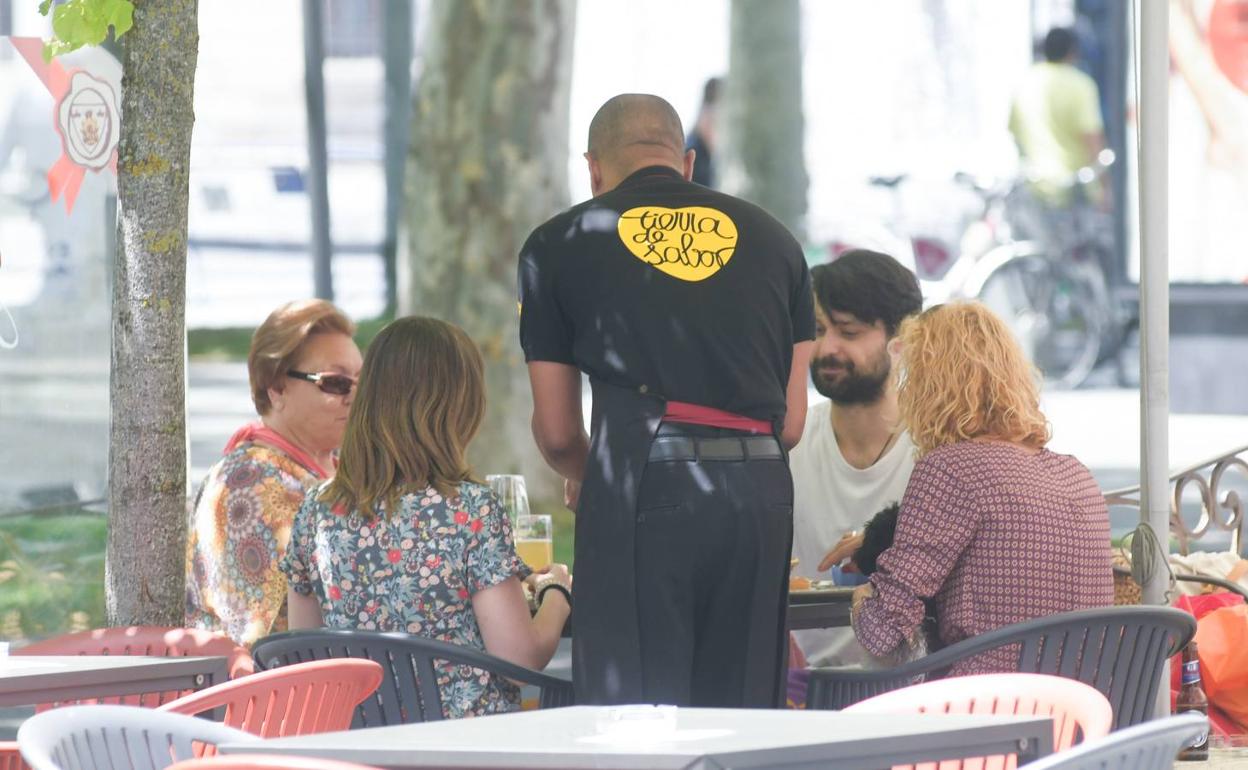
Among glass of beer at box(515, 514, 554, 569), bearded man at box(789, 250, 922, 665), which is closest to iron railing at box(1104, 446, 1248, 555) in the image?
bearded man at box(789, 250, 922, 665)

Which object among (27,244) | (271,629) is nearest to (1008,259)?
(27,244)

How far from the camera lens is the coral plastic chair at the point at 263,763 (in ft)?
6.59

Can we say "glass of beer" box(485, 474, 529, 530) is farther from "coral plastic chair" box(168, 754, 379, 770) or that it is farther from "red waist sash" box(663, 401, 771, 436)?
"coral plastic chair" box(168, 754, 379, 770)

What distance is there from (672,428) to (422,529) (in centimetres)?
49

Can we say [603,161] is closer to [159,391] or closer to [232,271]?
[159,391]

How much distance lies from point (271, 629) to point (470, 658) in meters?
0.85

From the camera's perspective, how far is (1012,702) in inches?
113

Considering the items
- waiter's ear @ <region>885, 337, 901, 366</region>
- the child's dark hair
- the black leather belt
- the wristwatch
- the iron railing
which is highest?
waiter's ear @ <region>885, 337, 901, 366</region>

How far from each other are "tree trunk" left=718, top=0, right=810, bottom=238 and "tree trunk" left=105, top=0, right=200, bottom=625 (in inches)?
247

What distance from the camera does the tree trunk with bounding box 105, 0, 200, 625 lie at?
4.08 m

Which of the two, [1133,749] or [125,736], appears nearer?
[1133,749]

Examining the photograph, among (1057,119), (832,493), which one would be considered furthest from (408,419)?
(1057,119)

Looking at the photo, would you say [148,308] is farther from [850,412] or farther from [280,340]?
[850,412]

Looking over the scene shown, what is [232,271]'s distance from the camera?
10031 mm
